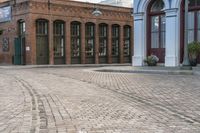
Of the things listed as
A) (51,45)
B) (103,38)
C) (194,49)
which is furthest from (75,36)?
(194,49)

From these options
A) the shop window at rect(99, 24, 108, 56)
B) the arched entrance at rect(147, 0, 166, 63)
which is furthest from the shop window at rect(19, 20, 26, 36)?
the arched entrance at rect(147, 0, 166, 63)

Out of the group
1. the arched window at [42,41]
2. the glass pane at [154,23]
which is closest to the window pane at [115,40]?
the arched window at [42,41]

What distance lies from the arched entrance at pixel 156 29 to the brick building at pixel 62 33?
1251cm

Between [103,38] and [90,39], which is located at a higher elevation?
[103,38]

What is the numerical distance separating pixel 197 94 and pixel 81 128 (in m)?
5.49

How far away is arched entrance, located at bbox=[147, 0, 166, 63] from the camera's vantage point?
2470 cm

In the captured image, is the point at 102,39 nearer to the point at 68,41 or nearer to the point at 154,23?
the point at 68,41

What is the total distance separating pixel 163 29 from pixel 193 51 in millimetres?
3513

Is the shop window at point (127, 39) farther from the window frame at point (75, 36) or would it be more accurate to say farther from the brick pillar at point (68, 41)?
the brick pillar at point (68, 41)

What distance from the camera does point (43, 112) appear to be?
8.16 meters

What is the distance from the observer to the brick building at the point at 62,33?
34688 mm

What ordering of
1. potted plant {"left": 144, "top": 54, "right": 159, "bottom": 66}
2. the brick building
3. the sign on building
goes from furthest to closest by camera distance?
1. the sign on building
2. the brick building
3. potted plant {"left": 144, "top": 54, "right": 159, "bottom": 66}

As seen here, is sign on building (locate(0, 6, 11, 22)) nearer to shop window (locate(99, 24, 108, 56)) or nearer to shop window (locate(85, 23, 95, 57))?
shop window (locate(85, 23, 95, 57))

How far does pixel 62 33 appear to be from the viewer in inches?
1442
